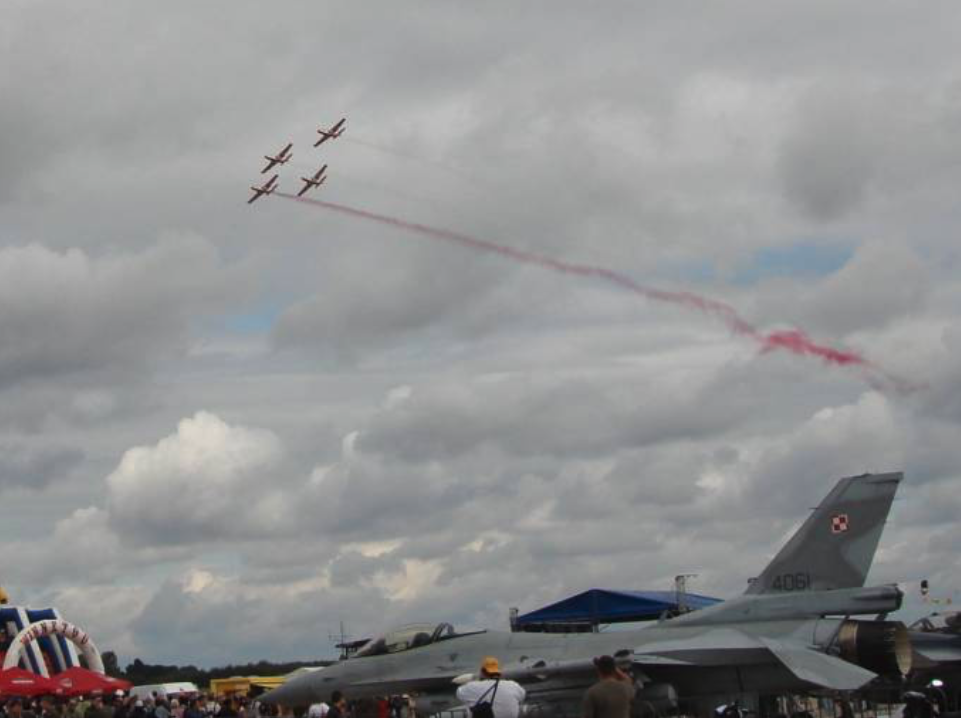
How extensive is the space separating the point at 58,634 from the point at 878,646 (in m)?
25.6

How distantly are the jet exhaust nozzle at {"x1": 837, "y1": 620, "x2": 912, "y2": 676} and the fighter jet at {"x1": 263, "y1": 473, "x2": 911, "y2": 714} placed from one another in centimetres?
2

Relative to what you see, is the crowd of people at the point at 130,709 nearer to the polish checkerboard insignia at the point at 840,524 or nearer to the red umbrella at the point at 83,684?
the red umbrella at the point at 83,684

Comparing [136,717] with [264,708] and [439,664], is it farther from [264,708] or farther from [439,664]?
[439,664]

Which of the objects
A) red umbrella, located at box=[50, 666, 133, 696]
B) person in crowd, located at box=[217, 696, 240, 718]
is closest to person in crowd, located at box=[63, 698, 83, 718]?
person in crowd, located at box=[217, 696, 240, 718]

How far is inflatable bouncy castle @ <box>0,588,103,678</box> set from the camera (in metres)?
36.7

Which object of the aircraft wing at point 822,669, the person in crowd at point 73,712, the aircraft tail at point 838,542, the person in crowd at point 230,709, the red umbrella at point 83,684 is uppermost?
the aircraft tail at point 838,542

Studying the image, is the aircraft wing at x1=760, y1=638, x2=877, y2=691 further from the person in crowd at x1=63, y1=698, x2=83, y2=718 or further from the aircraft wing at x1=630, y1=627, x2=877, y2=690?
the person in crowd at x1=63, y1=698, x2=83, y2=718

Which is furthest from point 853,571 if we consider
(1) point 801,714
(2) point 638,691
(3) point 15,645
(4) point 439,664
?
(3) point 15,645

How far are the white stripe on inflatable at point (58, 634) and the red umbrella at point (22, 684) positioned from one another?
329 inches

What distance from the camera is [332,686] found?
2364 centimetres

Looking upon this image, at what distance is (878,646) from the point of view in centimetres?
2089

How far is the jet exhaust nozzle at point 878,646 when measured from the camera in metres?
20.8

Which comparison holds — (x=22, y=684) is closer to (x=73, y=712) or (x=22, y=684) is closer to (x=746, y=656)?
(x=73, y=712)

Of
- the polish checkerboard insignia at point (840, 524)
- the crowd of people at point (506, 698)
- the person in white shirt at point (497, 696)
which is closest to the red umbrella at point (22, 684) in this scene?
the crowd of people at point (506, 698)
